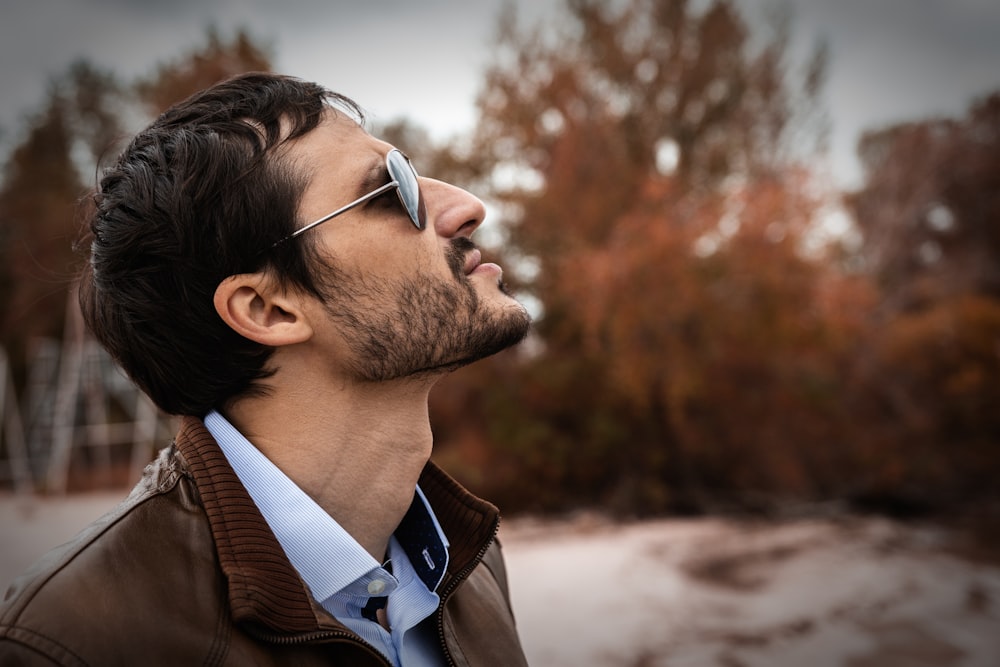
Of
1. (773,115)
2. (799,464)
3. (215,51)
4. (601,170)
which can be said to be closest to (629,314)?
(601,170)

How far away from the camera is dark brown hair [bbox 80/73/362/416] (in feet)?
5.37

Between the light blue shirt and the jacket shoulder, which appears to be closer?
the jacket shoulder

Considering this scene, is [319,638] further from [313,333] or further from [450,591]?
[313,333]

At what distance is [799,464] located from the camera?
13.9 metres

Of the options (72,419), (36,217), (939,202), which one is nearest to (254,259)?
(72,419)

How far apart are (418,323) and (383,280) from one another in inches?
5.1

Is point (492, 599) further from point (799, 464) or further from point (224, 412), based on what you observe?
point (799, 464)

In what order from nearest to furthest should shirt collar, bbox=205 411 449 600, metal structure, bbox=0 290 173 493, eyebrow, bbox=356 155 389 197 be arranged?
shirt collar, bbox=205 411 449 600 < eyebrow, bbox=356 155 389 197 < metal structure, bbox=0 290 173 493

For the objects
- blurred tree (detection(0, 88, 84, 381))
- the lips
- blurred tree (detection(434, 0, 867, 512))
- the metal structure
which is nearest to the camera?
the lips

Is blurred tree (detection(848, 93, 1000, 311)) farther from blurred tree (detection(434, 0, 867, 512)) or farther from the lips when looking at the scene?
the lips

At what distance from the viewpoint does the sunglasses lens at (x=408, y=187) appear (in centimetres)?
178

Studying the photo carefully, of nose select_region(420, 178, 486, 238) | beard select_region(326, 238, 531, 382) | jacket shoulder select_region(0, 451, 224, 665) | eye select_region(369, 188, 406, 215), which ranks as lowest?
jacket shoulder select_region(0, 451, 224, 665)

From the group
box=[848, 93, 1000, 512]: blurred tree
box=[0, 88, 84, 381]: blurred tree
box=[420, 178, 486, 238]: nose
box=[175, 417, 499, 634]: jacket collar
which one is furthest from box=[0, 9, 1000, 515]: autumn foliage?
box=[175, 417, 499, 634]: jacket collar

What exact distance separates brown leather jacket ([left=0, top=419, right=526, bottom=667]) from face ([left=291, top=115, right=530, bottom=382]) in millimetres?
410
